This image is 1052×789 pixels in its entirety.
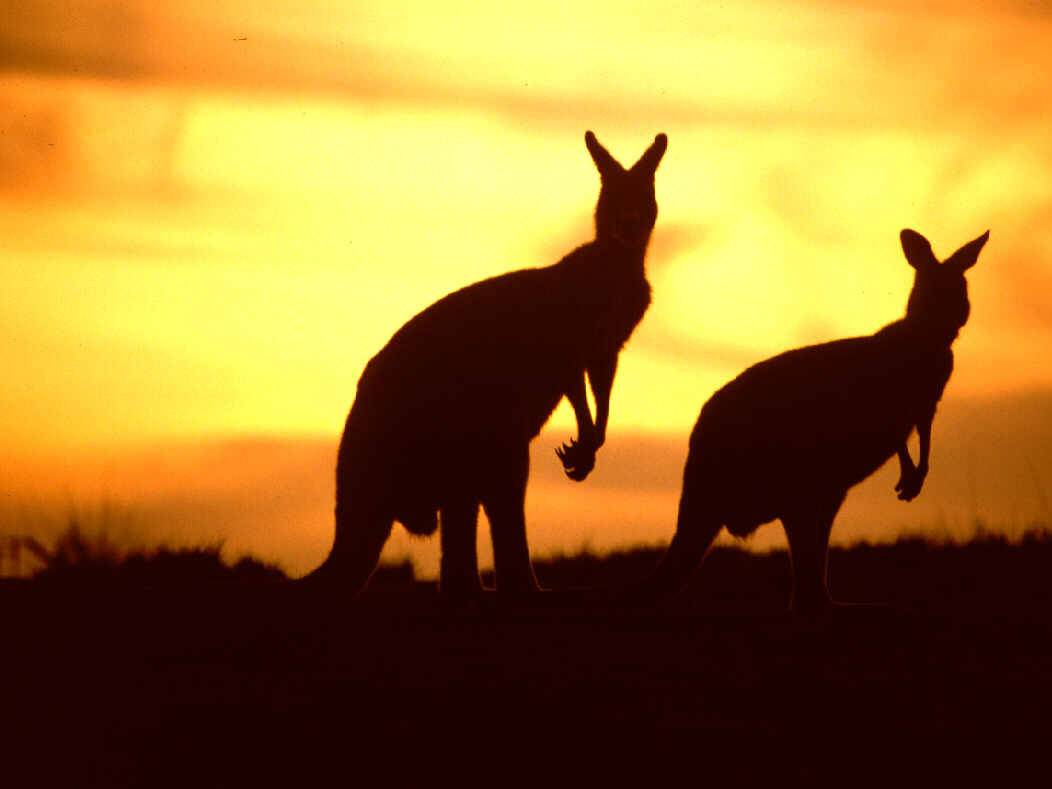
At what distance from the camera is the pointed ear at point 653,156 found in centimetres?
1074

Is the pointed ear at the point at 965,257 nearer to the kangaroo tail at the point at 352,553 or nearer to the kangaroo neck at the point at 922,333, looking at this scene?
the kangaroo neck at the point at 922,333

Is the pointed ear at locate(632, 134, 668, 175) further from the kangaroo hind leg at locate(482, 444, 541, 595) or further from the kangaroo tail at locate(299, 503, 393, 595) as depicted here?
the kangaroo tail at locate(299, 503, 393, 595)

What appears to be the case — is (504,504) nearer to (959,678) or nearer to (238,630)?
(238,630)

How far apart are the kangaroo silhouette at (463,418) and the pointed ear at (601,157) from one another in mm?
847

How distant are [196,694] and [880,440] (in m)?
4.19

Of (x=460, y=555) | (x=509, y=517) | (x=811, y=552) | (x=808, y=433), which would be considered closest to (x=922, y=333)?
(x=808, y=433)

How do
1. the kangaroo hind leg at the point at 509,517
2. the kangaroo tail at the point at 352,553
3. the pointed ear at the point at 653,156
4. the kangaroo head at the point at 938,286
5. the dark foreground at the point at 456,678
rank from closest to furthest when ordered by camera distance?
the dark foreground at the point at 456,678 → the kangaroo hind leg at the point at 509,517 → the kangaroo tail at the point at 352,553 → the kangaroo head at the point at 938,286 → the pointed ear at the point at 653,156

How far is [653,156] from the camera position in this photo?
1077 cm

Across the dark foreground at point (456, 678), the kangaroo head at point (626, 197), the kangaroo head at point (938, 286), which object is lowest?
the dark foreground at point (456, 678)

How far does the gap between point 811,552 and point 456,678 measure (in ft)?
9.35

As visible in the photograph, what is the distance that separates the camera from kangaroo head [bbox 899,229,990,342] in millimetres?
10352

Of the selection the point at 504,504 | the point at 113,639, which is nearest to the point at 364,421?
the point at 504,504

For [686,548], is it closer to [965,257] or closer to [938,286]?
[938,286]

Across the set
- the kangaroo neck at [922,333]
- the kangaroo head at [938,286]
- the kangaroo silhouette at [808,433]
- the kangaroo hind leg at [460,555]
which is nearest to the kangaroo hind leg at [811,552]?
the kangaroo silhouette at [808,433]
